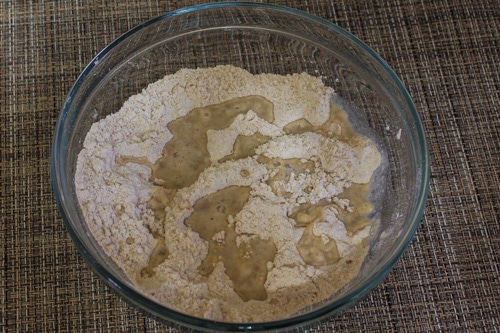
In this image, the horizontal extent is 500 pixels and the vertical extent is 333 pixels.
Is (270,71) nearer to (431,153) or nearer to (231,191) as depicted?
(231,191)

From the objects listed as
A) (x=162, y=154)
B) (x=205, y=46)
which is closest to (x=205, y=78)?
(x=205, y=46)

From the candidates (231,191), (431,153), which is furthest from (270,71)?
(431,153)

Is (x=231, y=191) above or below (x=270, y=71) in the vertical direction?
below

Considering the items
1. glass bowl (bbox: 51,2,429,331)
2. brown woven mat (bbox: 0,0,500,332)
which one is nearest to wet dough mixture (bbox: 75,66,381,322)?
glass bowl (bbox: 51,2,429,331)

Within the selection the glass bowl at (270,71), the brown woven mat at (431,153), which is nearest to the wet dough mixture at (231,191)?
the glass bowl at (270,71)

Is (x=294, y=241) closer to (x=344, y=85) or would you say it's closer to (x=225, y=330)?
(x=225, y=330)

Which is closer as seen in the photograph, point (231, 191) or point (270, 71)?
point (231, 191)

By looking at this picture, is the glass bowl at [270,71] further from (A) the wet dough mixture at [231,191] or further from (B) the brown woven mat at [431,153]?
(B) the brown woven mat at [431,153]

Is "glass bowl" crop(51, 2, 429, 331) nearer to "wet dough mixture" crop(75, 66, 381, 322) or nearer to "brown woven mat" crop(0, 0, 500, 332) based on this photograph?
"wet dough mixture" crop(75, 66, 381, 322)
